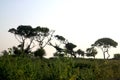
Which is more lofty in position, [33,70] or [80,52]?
[80,52]

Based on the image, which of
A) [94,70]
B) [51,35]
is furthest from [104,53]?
[94,70]

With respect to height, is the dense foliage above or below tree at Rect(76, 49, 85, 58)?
below

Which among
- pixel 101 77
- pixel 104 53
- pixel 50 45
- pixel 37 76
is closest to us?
pixel 37 76

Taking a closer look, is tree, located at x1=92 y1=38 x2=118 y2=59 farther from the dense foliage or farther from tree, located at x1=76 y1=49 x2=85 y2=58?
the dense foliage

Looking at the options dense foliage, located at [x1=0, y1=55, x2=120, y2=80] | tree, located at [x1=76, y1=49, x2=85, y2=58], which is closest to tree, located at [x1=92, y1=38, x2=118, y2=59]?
tree, located at [x1=76, y1=49, x2=85, y2=58]

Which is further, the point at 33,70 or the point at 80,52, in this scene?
the point at 80,52

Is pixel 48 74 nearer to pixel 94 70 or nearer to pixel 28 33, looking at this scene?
pixel 94 70

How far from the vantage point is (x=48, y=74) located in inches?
641

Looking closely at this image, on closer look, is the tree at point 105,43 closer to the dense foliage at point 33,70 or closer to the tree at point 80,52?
the tree at point 80,52

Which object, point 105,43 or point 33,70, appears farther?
point 105,43

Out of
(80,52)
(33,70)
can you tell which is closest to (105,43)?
(80,52)

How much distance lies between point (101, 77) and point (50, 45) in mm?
66546

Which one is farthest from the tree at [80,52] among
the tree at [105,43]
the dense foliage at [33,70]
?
the dense foliage at [33,70]

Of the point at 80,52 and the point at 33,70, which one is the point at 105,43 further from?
the point at 33,70
